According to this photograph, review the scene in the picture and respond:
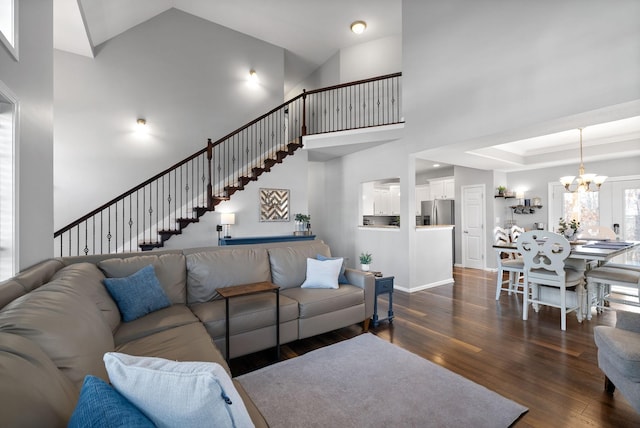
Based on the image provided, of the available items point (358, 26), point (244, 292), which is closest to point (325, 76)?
point (358, 26)

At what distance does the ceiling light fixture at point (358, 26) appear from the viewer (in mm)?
6000

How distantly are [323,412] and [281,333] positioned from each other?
33.7 inches

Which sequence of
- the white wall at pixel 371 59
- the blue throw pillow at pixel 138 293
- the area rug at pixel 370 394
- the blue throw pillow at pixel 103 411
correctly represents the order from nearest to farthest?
the blue throw pillow at pixel 103 411, the area rug at pixel 370 394, the blue throw pillow at pixel 138 293, the white wall at pixel 371 59

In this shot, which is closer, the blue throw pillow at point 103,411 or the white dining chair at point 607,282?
the blue throw pillow at point 103,411

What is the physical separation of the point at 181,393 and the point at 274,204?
5388 mm

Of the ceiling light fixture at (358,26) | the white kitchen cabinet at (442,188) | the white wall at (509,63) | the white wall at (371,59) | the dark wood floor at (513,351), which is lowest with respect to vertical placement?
the dark wood floor at (513,351)

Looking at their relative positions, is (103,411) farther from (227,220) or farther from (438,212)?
(438,212)

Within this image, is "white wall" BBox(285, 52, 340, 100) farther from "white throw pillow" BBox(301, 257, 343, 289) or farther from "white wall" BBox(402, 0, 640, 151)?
"white throw pillow" BBox(301, 257, 343, 289)

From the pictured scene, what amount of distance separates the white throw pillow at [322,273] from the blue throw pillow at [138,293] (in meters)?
1.40

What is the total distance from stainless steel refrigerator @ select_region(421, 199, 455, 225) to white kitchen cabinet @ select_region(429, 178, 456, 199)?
0.58 feet

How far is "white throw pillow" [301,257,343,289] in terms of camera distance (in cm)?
312

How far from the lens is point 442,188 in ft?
25.6

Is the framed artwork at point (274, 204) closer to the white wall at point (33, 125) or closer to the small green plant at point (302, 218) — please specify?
the small green plant at point (302, 218)

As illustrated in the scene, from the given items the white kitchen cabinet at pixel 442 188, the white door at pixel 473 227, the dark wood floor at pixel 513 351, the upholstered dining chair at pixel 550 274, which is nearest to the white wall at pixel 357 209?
the dark wood floor at pixel 513 351
